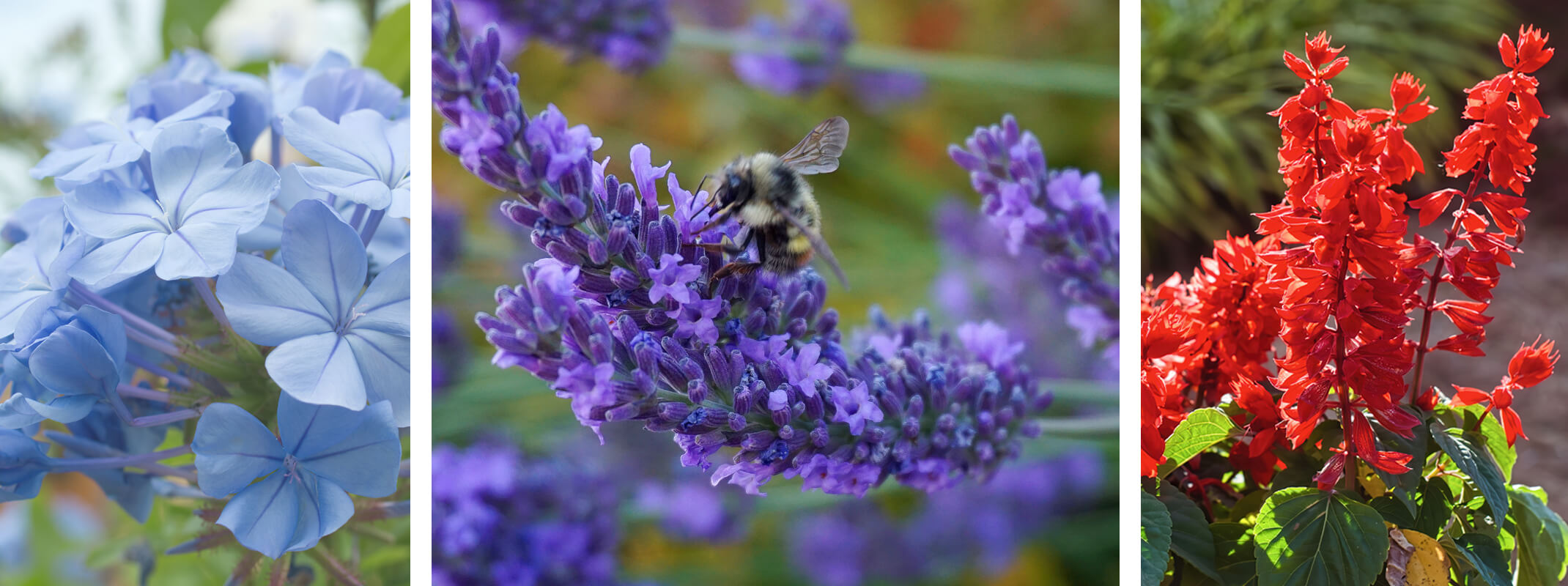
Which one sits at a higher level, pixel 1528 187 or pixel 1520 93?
pixel 1520 93

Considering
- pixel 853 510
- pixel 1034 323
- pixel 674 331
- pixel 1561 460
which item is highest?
pixel 674 331

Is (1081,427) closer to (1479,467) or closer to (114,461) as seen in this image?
(1479,467)

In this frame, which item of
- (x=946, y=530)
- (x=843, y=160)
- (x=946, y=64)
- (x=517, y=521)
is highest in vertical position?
(x=946, y=64)

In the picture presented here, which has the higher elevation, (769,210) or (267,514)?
(769,210)

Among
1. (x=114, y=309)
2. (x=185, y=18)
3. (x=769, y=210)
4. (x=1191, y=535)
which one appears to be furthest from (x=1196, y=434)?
(x=185, y=18)

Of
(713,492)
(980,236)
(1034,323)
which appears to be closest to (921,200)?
(980,236)

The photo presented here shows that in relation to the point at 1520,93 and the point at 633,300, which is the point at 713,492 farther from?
the point at 1520,93
